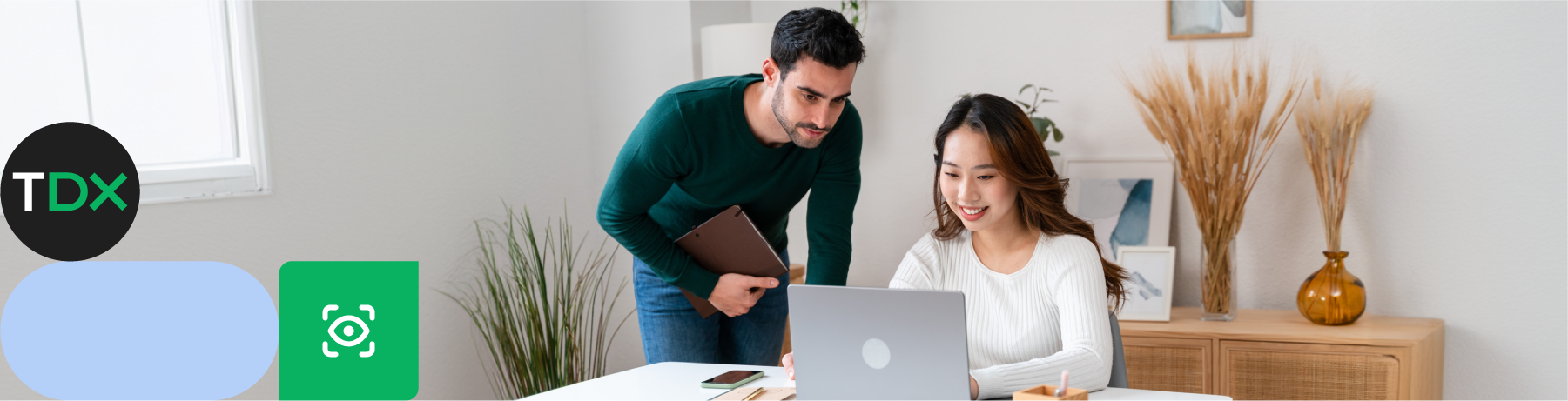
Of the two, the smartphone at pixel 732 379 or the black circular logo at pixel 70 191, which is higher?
the black circular logo at pixel 70 191

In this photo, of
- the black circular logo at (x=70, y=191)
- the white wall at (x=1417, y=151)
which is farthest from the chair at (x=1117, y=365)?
the black circular logo at (x=70, y=191)

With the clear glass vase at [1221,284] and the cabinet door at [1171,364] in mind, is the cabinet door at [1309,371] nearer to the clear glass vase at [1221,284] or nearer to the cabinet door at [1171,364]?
the cabinet door at [1171,364]

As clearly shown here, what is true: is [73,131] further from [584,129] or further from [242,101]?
[584,129]

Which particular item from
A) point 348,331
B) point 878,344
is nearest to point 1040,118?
point 878,344

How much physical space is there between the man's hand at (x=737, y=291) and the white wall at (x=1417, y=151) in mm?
1336

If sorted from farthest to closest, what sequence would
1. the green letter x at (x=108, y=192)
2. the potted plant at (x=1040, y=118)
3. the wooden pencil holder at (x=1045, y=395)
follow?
the potted plant at (x=1040, y=118) < the green letter x at (x=108, y=192) < the wooden pencil holder at (x=1045, y=395)

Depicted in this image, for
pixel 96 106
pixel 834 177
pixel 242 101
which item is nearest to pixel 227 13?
pixel 242 101

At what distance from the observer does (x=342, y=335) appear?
2078 millimetres

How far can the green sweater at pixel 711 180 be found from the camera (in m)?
1.84

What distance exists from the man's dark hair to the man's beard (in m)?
0.05

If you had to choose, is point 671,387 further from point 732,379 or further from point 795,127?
point 795,127

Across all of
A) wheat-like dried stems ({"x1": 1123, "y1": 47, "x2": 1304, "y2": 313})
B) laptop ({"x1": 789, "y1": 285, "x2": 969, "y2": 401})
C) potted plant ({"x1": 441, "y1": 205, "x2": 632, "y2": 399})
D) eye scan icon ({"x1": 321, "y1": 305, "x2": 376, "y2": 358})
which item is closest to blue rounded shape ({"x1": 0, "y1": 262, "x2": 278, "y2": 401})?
eye scan icon ({"x1": 321, "y1": 305, "x2": 376, "y2": 358})

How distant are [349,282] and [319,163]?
1.01 feet

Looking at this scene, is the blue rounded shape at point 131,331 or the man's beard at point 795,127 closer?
the man's beard at point 795,127
